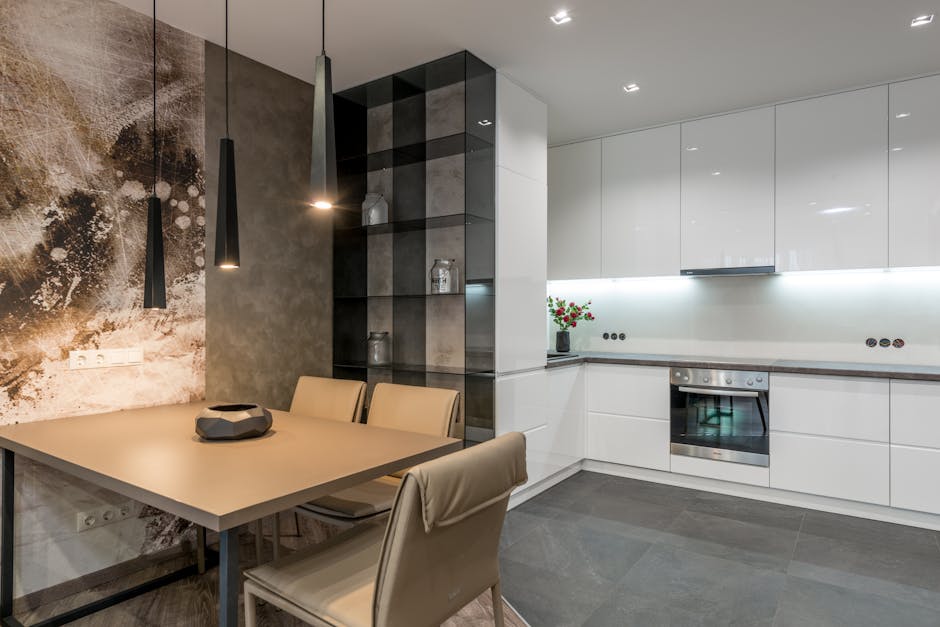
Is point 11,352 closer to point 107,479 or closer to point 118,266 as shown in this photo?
point 118,266

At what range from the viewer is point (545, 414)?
140 inches

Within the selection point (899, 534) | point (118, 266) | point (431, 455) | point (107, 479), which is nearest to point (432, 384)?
point (431, 455)

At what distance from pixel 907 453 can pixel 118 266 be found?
160 inches

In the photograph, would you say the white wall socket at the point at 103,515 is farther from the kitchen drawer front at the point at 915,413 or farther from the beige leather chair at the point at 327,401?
the kitchen drawer front at the point at 915,413

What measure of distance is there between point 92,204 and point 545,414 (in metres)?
2.64

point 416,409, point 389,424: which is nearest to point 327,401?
point 389,424

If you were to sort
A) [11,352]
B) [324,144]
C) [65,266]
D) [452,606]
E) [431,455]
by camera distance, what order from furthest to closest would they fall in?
[65,266] → [11,352] → [431,455] → [324,144] → [452,606]

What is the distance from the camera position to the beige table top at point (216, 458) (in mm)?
1354

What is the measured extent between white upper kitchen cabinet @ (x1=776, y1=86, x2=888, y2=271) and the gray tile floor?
62.3 inches

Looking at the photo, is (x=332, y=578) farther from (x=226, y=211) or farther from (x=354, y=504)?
(x=226, y=211)

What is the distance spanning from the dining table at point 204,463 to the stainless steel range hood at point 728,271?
2.58m

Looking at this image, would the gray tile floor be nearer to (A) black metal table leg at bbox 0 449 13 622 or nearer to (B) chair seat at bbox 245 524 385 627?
(B) chair seat at bbox 245 524 385 627

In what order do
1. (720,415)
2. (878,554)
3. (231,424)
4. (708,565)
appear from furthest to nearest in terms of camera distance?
(720,415), (878,554), (708,565), (231,424)

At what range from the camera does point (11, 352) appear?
85.8 inches
